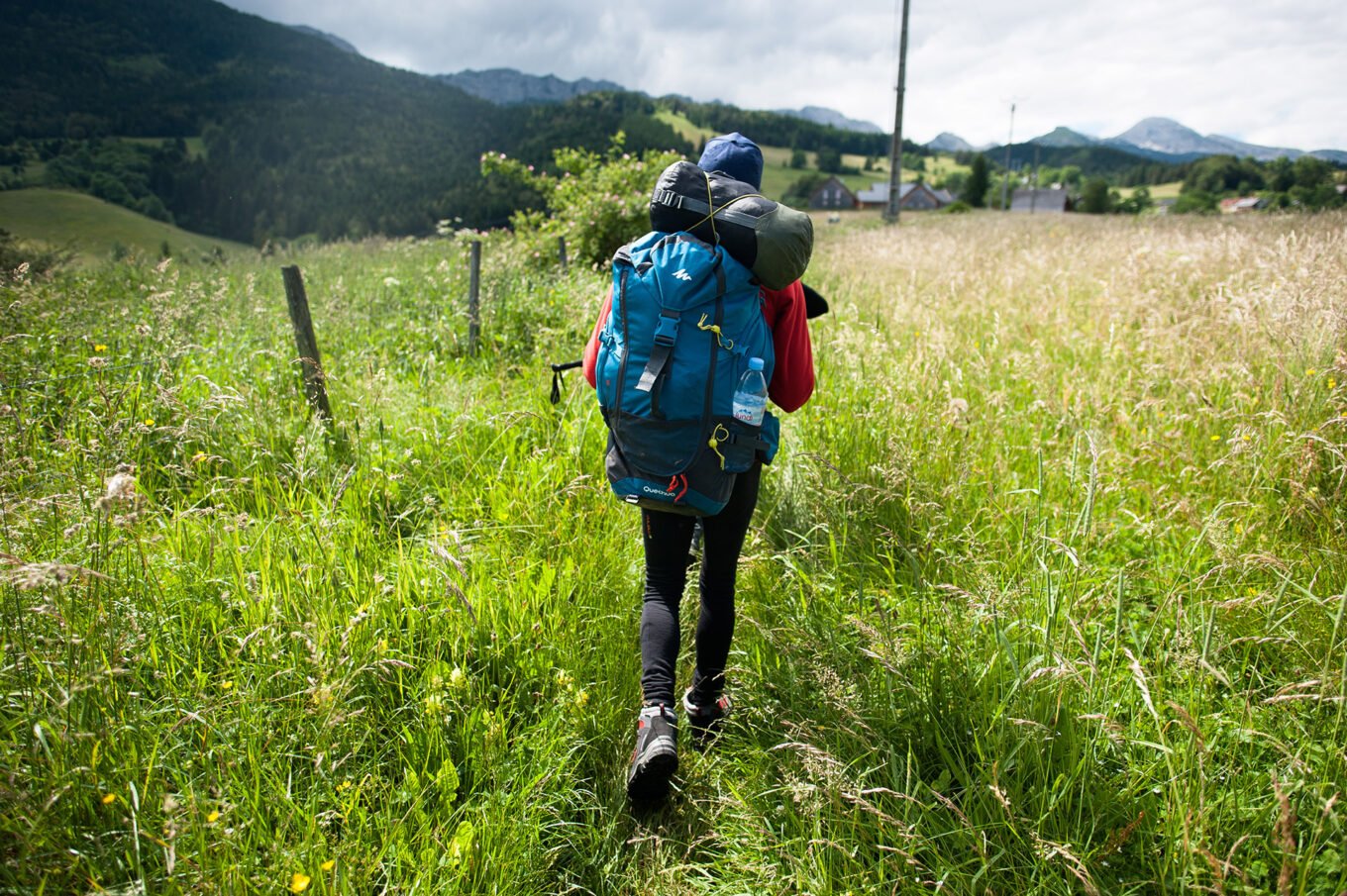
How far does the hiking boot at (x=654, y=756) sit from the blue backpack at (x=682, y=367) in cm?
67

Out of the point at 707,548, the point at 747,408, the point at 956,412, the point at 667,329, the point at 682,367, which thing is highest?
the point at 667,329

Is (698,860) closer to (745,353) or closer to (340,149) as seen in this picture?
(745,353)

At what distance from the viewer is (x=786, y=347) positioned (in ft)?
6.73

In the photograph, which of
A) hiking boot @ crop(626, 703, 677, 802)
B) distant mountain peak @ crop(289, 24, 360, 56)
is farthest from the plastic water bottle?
distant mountain peak @ crop(289, 24, 360, 56)

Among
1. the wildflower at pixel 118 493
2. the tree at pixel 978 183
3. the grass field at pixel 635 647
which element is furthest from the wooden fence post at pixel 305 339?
the tree at pixel 978 183

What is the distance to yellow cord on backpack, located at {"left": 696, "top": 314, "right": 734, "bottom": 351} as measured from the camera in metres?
1.82

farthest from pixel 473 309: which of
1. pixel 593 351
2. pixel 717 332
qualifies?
pixel 717 332

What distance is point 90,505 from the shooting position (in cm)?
196

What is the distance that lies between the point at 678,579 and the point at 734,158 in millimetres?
1368

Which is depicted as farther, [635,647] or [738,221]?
[635,647]

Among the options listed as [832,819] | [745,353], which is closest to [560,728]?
[832,819]

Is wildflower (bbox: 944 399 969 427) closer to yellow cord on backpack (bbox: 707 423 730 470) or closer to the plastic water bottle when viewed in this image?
the plastic water bottle

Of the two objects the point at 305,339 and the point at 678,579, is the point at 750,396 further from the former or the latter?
the point at 305,339

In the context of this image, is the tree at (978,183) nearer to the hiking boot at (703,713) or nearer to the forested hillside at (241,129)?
the forested hillside at (241,129)
